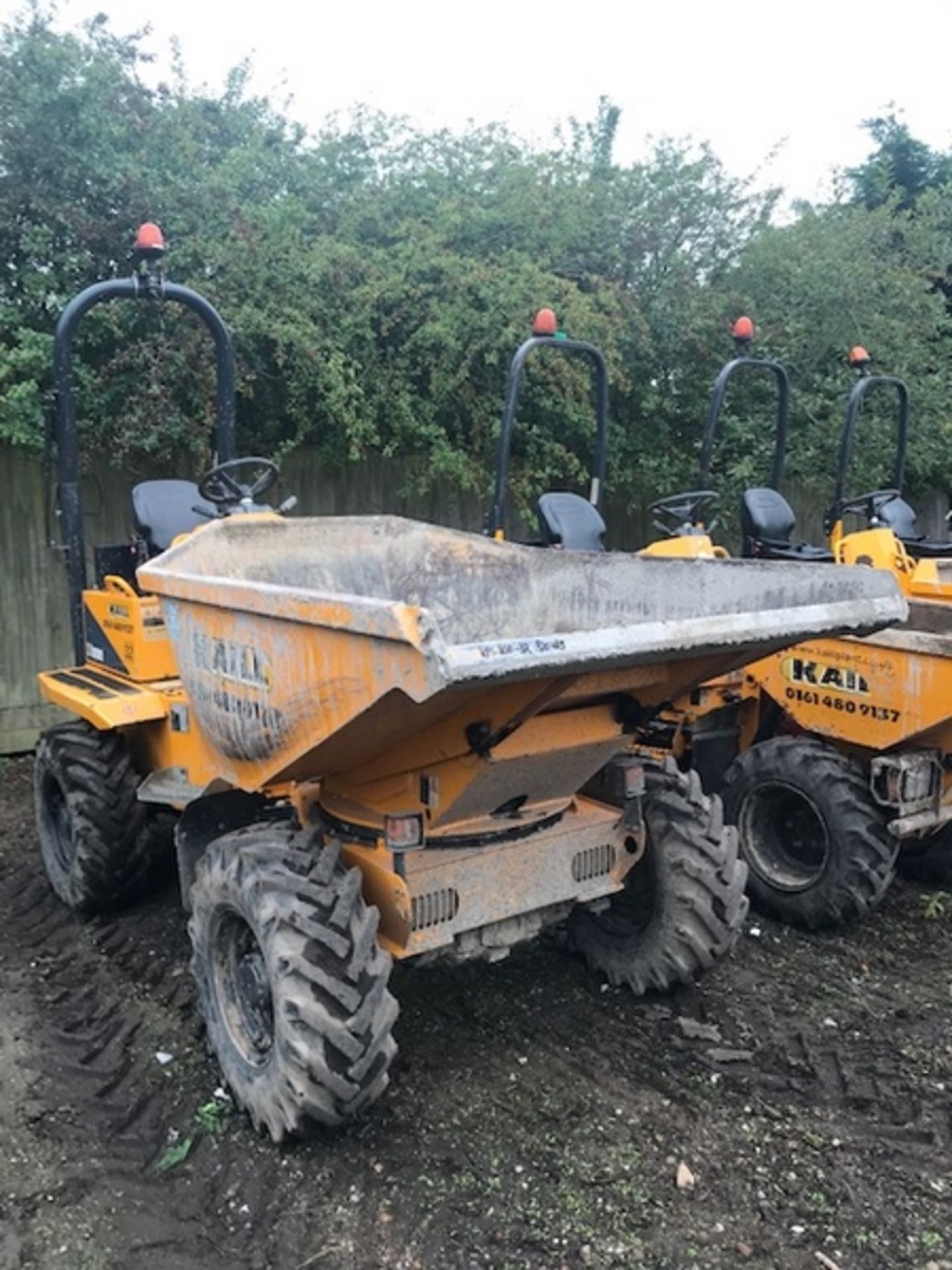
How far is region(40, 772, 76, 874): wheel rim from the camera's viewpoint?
447 cm

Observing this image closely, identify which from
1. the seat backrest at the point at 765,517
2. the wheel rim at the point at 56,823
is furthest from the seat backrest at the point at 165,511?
the seat backrest at the point at 765,517

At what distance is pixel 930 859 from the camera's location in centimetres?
503

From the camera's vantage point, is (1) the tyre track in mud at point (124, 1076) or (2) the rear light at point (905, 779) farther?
(2) the rear light at point (905, 779)

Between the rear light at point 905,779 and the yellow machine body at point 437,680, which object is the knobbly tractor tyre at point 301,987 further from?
the rear light at point 905,779

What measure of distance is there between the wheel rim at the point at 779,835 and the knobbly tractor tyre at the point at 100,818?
8.33 feet

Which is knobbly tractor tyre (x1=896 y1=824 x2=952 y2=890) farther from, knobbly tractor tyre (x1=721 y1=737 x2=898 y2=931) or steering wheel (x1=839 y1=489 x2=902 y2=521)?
steering wheel (x1=839 y1=489 x2=902 y2=521)

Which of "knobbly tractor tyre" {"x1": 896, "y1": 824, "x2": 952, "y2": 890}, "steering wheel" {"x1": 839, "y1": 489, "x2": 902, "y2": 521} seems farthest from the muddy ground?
"steering wheel" {"x1": 839, "y1": 489, "x2": 902, "y2": 521}

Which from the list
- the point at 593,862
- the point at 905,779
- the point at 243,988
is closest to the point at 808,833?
the point at 905,779

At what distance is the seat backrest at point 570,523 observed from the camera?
5836mm

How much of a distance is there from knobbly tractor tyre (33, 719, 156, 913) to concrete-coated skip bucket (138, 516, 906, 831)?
3.55 ft

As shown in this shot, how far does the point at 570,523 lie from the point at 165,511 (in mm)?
2296

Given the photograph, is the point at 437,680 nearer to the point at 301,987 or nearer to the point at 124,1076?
the point at 301,987

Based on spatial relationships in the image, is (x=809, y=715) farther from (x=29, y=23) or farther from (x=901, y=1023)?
(x=29, y=23)

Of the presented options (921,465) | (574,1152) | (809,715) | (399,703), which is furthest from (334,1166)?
(921,465)
